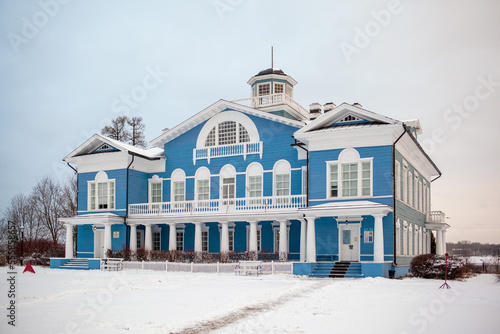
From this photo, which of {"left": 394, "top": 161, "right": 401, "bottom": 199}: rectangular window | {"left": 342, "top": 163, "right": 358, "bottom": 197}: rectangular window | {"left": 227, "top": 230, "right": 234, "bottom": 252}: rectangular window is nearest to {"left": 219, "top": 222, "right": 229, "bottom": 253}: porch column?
{"left": 227, "top": 230, "right": 234, "bottom": 252}: rectangular window

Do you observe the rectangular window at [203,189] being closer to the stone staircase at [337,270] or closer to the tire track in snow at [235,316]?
the stone staircase at [337,270]

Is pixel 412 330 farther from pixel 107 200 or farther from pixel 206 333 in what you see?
pixel 107 200

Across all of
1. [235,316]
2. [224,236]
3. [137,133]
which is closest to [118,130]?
[137,133]

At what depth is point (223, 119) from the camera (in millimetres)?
32531

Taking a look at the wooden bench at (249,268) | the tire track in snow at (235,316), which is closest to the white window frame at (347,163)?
the wooden bench at (249,268)

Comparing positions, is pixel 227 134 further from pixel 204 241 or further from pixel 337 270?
pixel 337 270

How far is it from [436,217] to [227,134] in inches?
636

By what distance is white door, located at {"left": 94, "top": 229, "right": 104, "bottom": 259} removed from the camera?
114ft

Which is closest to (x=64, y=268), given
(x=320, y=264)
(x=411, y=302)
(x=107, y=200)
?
(x=107, y=200)

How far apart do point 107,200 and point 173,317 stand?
2340 centimetres

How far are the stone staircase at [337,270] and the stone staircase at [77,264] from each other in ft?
48.7

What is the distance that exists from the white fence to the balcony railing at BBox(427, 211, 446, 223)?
15.1m

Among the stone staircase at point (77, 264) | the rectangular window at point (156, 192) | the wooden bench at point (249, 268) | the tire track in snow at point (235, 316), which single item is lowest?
the stone staircase at point (77, 264)

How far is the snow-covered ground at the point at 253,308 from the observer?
1136 centimetres
